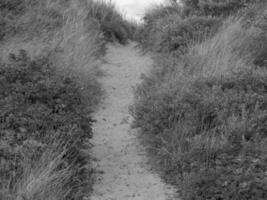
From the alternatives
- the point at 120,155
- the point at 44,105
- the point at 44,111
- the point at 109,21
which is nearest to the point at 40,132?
the point at 44,111

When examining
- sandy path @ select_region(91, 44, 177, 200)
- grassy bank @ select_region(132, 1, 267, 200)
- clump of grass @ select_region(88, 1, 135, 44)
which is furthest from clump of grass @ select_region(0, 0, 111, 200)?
clump of grass @ select_region(88, 1, 135, 44)

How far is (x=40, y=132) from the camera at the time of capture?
5.23 metres

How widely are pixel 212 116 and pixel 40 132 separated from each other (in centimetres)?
233

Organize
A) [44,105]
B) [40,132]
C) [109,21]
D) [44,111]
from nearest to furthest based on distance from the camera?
[40,132] → [44,111] → [44,105] → [109,21]

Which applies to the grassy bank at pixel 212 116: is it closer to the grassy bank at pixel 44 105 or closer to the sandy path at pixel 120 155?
the sandy path at pixel 120 155

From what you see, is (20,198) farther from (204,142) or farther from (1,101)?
(204,142)

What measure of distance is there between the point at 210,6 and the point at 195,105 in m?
6.42

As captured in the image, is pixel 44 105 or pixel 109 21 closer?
pixel 44 105

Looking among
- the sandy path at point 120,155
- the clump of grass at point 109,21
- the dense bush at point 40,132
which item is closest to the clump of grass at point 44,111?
the dense bush at point 40,132

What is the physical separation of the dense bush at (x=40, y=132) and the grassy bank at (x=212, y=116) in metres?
1.08

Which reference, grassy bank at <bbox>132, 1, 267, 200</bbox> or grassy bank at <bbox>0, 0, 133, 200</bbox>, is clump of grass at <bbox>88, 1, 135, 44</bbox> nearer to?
grassy bank at <bbox>0, 0, 133, 200</bbox>

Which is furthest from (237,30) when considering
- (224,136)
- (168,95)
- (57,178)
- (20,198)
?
(20,198)

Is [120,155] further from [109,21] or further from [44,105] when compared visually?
[109,21]

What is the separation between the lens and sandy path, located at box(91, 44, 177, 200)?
5.20m
